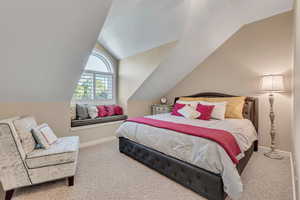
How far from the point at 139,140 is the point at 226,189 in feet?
4.53

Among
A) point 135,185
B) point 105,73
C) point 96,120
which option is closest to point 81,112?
point 96,120

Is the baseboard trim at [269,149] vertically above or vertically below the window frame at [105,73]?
below

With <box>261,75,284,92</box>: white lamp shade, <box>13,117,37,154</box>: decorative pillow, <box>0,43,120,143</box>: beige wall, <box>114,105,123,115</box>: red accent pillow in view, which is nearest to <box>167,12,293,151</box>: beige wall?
<box>261,75,284,92</box>: white lamp shade

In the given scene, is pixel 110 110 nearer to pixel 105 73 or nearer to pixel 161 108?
pixel 105 73

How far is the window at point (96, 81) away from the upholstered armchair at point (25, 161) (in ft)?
6.56

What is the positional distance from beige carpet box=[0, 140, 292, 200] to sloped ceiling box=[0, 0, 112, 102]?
4.83 feet

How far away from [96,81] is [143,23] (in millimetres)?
2150

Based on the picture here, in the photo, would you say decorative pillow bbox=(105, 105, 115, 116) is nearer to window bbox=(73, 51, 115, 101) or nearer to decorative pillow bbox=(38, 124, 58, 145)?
window bbox=(73, 51, 115, 101)

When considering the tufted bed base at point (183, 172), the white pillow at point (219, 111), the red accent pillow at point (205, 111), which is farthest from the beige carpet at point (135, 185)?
the red accent pillow at point (205, 111)

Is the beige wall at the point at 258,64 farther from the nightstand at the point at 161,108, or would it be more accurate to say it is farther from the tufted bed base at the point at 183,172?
the tufted bed base at the point at 183,172

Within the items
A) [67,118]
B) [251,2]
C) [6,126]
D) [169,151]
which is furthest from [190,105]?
[6,126]

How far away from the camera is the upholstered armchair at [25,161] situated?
63.4 inches

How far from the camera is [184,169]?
1803 millimetres

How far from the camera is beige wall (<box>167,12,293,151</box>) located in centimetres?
271
